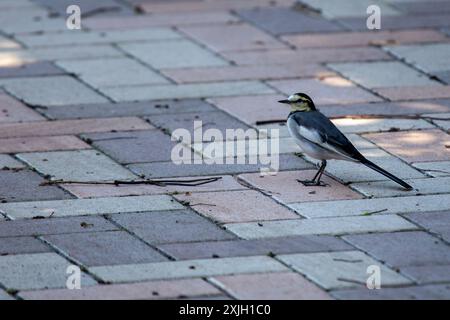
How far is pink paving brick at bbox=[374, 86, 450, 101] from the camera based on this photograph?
9180 mm

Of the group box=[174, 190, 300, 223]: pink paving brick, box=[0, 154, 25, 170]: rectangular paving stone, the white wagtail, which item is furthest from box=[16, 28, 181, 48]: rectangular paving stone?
box=[174, 190, 300, 223]: pink paving brick

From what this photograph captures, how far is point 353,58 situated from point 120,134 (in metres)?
2.69

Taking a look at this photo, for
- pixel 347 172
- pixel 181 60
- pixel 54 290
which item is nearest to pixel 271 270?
pixel 54 290

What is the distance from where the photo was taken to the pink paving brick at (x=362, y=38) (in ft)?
34.7

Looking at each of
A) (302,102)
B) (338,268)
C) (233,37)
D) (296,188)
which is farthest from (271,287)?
(233,37)

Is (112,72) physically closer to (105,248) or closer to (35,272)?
(105,248)

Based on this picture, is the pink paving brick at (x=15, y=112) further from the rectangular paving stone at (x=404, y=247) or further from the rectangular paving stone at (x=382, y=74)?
the rectangular paving stone at (x=404, y=247)

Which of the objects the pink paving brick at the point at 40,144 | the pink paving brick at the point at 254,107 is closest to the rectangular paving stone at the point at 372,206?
the pink paving brick at the point at 254,107

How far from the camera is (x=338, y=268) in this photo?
19.8 ft

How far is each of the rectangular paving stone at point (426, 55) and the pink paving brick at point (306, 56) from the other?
155 mm

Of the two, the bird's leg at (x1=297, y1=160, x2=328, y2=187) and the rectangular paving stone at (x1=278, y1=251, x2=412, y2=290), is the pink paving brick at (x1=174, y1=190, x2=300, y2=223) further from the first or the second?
the rectangular paving stone at (x1=278, y1=251, x2=412, y2=290)

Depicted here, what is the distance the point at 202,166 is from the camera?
7.73 metres

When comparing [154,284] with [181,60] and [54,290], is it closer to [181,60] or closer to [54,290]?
[54,290]

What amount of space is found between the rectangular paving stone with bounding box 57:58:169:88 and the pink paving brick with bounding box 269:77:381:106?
1.03 metres
